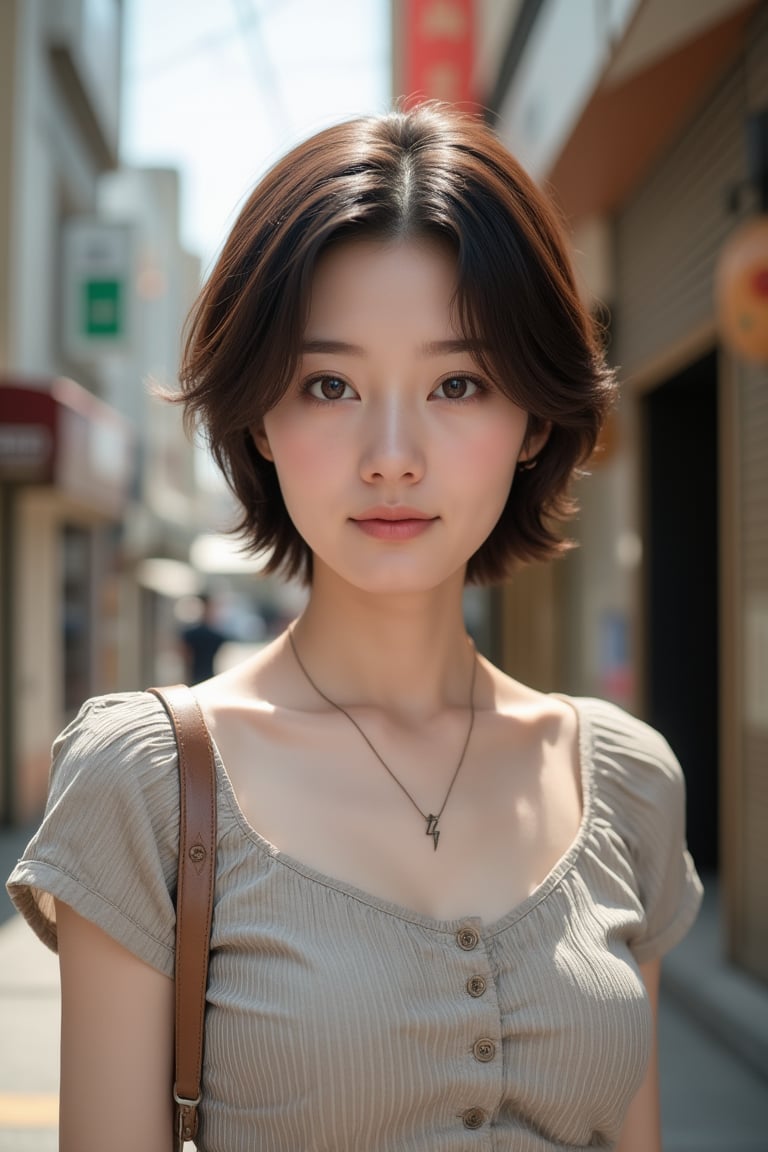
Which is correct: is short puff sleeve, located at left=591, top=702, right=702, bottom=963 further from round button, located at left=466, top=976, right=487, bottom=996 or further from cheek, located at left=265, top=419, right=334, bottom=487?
cheek, located at left=265, top=419, right=334, bottom=487

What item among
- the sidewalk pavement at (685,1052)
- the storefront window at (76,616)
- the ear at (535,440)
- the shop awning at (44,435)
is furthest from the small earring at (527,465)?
the storefront window at (76,616)

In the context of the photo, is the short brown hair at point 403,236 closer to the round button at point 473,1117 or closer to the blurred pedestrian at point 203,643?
the round button at point 473,1117

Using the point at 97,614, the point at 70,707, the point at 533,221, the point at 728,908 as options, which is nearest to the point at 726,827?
the point at 728,908

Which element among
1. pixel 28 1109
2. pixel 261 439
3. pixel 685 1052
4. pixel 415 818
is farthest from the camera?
pixel 685 1052

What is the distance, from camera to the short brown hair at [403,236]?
1449 millimetres

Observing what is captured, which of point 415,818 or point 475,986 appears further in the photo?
point 415,818

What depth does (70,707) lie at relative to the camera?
12766 mm

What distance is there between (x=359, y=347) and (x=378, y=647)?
441 millimetres

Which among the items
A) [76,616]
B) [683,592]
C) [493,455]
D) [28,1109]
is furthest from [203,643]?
[493,455]

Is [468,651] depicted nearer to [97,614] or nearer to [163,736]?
[163,736]

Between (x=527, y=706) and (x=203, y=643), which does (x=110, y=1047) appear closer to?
(x=527, y=706)

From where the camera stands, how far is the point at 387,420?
1.42m

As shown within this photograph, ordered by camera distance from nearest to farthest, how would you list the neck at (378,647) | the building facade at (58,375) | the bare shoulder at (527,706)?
the neck at (378,647), the bare shoulder at (527,706), the building facade at (58,375)

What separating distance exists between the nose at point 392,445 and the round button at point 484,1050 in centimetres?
64
